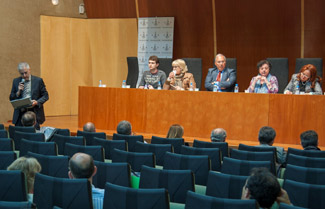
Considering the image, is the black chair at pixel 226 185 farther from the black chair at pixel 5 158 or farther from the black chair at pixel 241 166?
the black chair at pixel 5 158

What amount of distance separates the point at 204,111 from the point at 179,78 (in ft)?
2.54

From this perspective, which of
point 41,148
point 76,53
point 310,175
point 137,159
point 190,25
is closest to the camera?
point 310,175

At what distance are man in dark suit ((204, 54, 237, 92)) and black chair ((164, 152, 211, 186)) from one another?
333 centimetres

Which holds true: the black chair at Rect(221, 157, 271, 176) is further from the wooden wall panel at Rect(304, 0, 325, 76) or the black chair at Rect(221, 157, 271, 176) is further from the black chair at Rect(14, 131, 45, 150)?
the wooden wall panel at Rect(304, 0, 325, 76)

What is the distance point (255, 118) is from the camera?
22.4ft

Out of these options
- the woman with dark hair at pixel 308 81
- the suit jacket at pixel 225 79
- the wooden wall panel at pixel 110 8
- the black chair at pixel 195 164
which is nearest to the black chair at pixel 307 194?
the black chair at pixel 195 164

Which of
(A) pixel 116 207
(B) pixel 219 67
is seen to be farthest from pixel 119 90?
(A) pixel 116 207

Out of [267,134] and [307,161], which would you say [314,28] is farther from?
[307,161]

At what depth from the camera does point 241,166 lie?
12.5 ft

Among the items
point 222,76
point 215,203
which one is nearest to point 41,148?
point 215,203

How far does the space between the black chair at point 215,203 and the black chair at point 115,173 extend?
1095 mm

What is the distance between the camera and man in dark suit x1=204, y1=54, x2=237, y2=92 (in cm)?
724

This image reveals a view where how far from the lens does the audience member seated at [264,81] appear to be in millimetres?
6859

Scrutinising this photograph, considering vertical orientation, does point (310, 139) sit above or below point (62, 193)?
above
